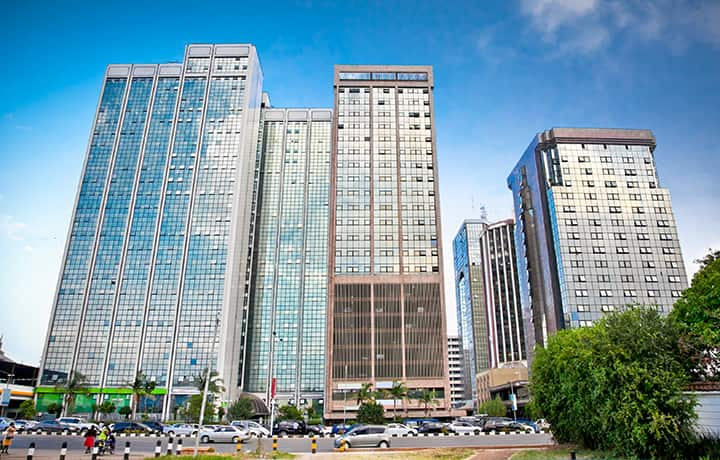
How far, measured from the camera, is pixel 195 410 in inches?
3506

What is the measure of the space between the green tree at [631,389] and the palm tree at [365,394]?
190ft

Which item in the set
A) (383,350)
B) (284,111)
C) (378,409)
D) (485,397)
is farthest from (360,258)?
(485,397)

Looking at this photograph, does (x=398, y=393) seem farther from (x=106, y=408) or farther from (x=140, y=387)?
(x=106, y=408)

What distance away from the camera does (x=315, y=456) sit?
27094 millimetres

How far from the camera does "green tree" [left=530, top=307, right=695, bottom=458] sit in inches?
901

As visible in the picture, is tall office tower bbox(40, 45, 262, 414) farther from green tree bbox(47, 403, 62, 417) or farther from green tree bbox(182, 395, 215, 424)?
green tree bbox(182, 395, 215, 424)

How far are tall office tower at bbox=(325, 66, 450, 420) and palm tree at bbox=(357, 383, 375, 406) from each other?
2304mm

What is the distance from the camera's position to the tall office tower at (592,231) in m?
108

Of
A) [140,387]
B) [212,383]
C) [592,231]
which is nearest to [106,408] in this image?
[140,387]

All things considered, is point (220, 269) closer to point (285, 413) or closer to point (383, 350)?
point (285, 413)

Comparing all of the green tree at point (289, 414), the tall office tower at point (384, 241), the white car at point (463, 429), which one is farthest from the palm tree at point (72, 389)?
the white car at point (463, 429)

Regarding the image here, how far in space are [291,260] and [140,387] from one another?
51.4 m

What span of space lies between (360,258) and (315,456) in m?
72.6

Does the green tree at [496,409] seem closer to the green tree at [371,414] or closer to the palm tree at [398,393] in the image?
the palm tree at [398,393]
